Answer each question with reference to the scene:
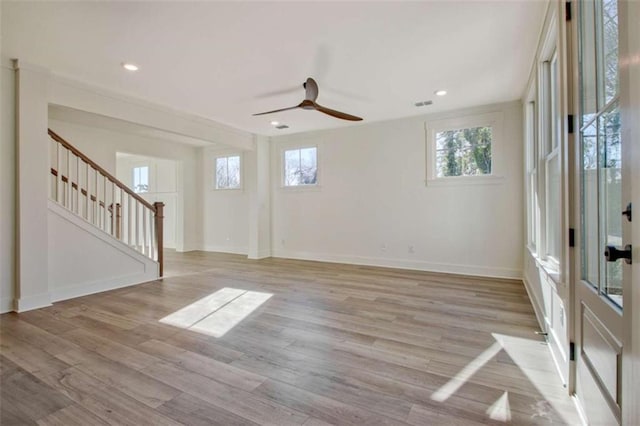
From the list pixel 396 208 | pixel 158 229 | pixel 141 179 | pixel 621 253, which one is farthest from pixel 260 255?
pixel 621 253

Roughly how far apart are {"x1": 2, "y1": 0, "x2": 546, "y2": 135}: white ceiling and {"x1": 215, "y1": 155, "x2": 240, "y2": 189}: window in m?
3.25

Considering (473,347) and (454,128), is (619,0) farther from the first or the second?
(454,128)

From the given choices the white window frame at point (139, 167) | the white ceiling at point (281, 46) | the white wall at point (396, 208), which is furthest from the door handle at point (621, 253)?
the white window frame at point (139, 167)

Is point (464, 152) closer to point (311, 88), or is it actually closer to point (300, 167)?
point (311, 88)

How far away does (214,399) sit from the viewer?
1775mm

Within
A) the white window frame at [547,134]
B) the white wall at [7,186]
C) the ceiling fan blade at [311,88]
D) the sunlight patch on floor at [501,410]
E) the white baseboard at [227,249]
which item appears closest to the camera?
the sunlight patch on floor at [501,410]

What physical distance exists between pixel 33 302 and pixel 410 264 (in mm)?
5189

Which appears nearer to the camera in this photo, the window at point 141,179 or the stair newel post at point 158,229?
the stair newel post at point 158,229

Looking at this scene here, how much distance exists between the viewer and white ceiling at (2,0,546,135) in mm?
2443

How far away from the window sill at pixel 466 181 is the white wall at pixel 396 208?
0.11 ft

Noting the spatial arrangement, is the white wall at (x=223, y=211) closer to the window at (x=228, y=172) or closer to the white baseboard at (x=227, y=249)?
the white baseboard at (x=227, y=249)

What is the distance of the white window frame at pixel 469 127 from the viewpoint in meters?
4.72

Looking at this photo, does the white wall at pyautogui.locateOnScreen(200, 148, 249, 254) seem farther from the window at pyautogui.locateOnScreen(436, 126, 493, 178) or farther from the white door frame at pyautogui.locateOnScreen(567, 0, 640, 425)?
the white door frame at pyautogui.locateOnScreen(567, 0, 640, 425)

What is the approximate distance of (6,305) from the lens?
329 cm
